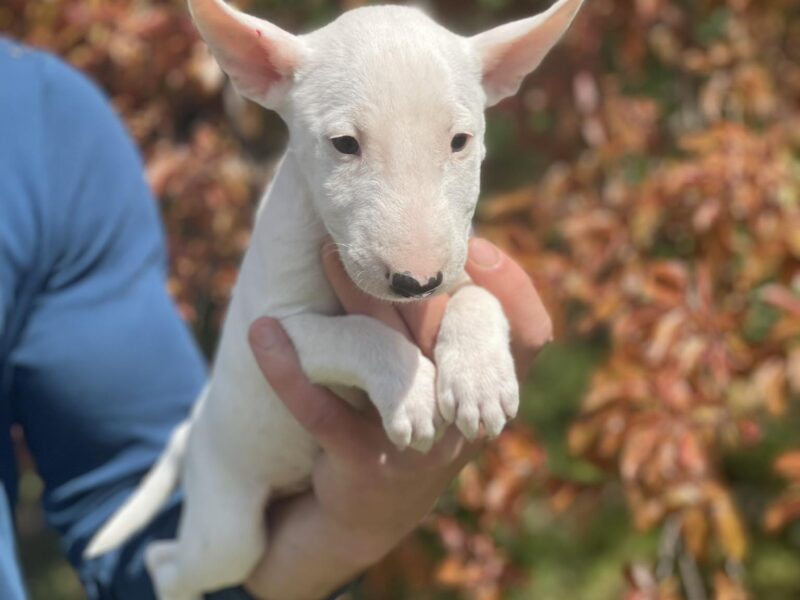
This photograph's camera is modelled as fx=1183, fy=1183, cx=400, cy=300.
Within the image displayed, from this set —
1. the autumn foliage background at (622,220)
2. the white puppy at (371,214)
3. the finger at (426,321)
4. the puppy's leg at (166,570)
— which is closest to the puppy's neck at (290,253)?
the white puppy at (371,214)

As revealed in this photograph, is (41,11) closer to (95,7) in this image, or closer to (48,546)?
(95,7)

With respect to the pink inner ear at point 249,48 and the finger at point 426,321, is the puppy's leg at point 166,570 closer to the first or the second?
the finger at point 426,321

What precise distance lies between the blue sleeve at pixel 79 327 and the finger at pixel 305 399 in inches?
27.2

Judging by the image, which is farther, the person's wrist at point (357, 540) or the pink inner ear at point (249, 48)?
the person's wrist at point (357, 540)

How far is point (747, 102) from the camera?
3.13 m

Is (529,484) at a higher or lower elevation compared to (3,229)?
lower

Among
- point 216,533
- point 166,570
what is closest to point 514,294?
point 216,533

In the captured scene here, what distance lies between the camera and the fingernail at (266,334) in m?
1.87

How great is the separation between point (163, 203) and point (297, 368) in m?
1.87

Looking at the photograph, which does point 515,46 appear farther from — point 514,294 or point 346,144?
point 514,294

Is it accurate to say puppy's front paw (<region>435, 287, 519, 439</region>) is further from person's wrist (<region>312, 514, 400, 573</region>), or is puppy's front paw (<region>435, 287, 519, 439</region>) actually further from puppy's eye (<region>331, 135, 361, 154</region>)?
person's wrist (<region>312, 514, 400, 573</region>)

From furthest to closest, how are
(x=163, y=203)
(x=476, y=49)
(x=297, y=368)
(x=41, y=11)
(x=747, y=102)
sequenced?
(x=163, y=203) < (x=41, y=11) < (x=747, y=102) < (x=297, y=368) < (x=476, y=49)

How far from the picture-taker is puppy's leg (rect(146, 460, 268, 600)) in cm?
215

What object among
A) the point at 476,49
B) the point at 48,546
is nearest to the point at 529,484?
the point at 476,49
